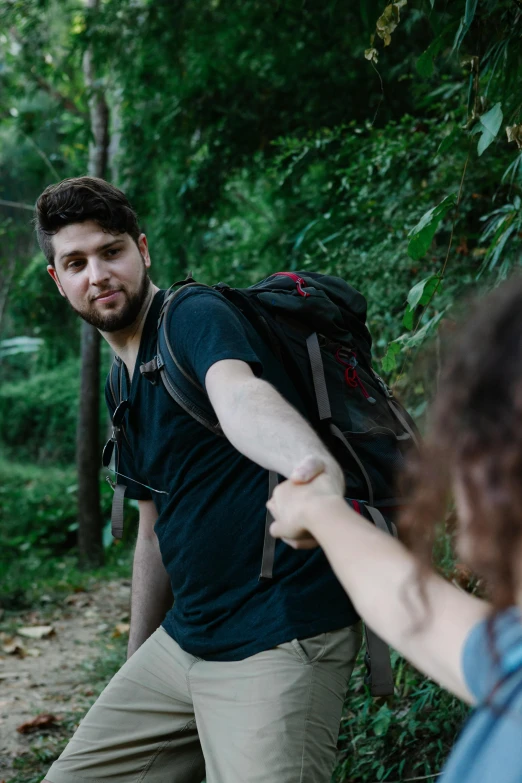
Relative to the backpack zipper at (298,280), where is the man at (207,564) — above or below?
below

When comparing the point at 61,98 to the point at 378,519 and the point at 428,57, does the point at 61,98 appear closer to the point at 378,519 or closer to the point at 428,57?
the point at 428,57

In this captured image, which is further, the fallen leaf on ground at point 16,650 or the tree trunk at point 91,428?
the tree trunk at point 91,428

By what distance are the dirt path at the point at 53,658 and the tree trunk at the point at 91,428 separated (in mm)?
1166

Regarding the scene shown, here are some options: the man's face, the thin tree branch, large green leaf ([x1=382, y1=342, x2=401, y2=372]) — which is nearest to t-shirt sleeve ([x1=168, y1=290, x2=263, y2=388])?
the man's face

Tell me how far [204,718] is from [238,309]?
1.06 meters

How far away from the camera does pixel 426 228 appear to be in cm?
253

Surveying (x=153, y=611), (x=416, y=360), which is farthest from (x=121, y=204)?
(x=416, y=360)

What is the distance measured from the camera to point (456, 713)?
3311 millimetres

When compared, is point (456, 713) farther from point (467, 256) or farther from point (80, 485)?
point (80, 485)

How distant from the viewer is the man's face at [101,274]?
2555 millimetres

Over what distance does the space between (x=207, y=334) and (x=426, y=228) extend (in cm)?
86

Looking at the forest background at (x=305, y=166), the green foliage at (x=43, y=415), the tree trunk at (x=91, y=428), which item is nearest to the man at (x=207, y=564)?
the forest background at (x=305, y=166)

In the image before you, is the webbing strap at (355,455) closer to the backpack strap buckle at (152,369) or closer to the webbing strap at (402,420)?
the webbing strap at (402,420)

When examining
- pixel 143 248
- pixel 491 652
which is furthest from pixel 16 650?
pixel 491 652
